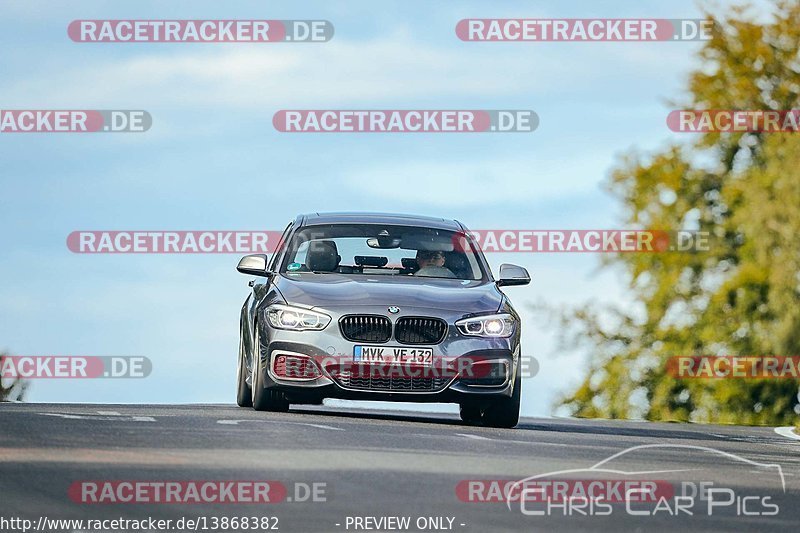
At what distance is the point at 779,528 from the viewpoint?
945 cm

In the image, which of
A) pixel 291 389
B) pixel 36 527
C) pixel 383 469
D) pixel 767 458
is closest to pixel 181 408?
pixel 291 389

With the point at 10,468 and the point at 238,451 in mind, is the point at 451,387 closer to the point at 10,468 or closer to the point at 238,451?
the point at 238,451

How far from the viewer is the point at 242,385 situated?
17531 millimetres

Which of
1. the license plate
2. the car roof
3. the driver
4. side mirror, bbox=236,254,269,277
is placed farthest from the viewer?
the car roof

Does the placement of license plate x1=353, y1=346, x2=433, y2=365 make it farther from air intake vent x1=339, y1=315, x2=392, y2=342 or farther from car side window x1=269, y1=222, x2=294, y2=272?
car side window x1=269, y1=222, x2=294, y2=272

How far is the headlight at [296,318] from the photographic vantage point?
15.5 meters

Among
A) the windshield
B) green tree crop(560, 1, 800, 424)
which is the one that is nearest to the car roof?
the windshield

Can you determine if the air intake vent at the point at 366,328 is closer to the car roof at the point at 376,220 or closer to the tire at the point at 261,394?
the tire at the point at 261,394

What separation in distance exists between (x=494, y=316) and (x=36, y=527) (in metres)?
7.69

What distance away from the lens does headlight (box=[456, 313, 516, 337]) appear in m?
15.6

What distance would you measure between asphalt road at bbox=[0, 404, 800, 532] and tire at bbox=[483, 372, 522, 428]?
1.22 ft

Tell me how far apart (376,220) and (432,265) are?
2.65 feet

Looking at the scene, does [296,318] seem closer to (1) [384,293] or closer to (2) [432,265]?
(1) [384,293]

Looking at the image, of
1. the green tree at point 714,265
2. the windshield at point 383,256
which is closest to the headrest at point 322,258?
the windshield at point 383,256
